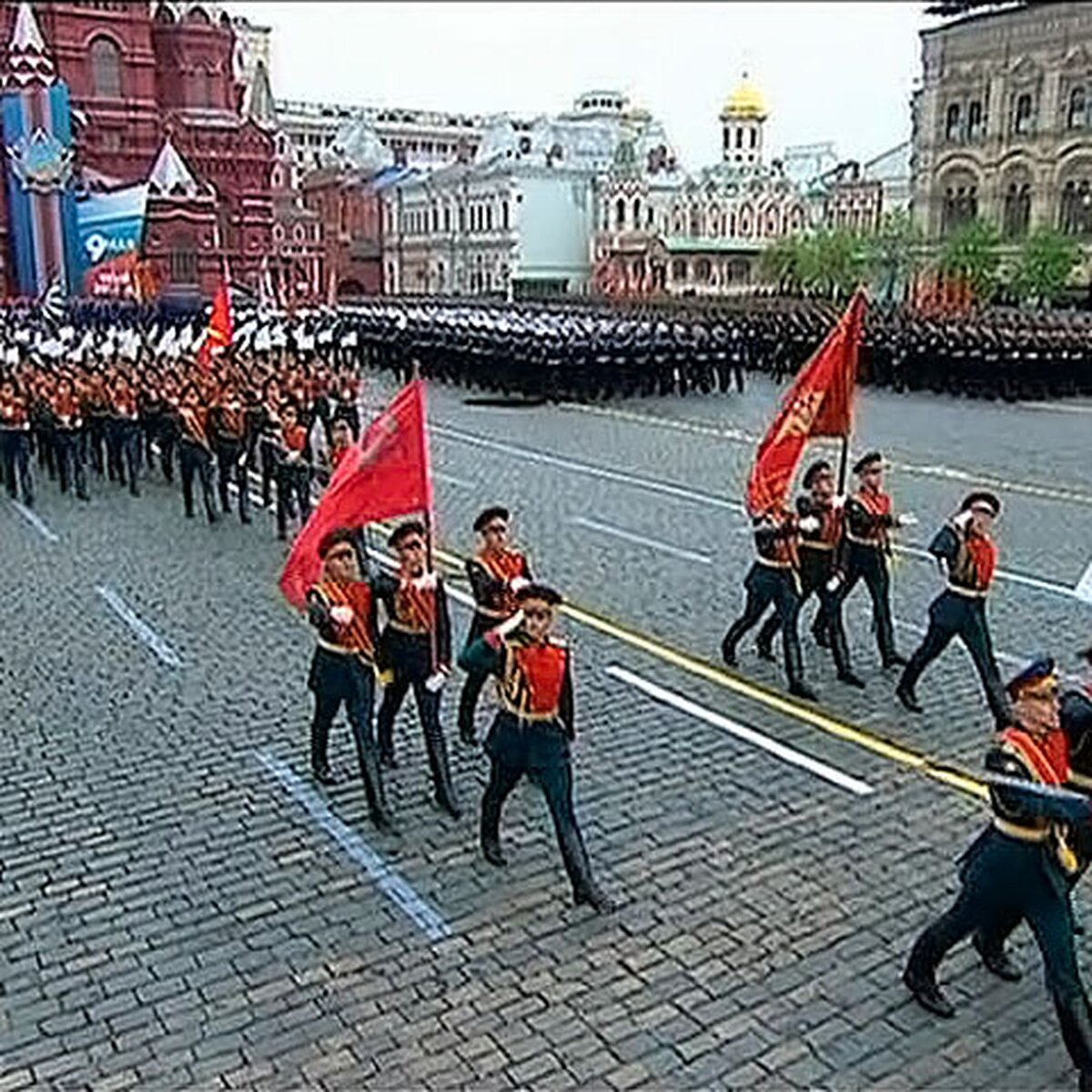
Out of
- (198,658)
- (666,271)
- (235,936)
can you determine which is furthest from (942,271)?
(235,936)

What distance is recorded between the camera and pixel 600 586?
1333 cm

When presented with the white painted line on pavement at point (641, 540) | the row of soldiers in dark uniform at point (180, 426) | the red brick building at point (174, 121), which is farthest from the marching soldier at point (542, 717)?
the red brick building at point (174, 121)

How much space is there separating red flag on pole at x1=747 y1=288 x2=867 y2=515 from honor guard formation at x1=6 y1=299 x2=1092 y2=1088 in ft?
0.78

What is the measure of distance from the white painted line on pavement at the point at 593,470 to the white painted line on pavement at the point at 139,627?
786 centimetres

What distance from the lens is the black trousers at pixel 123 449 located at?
745 inches

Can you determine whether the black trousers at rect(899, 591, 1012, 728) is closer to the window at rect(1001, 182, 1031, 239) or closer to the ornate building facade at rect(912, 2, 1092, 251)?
the ornate building facade at rect(912, 2, 1092, 251)

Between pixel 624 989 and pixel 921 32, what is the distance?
7393 cm

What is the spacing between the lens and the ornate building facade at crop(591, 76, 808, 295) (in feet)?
270

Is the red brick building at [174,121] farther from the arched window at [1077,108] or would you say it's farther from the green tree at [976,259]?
the arched window at [1077,108]

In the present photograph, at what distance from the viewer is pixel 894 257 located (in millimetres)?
66438

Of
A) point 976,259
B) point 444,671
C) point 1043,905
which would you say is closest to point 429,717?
point 444,671

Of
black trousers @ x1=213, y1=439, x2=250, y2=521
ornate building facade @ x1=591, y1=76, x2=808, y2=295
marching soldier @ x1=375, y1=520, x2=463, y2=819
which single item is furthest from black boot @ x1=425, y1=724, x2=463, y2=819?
ornate building facade @ x1=591, y1=76, x2=808, y2=295

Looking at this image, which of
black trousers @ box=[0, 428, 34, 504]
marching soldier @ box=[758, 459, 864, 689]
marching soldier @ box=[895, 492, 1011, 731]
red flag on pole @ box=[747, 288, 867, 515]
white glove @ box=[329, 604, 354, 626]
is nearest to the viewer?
white glove @ box=[329, 604, 354, 626]

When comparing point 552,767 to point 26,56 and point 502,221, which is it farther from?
point 502,221
